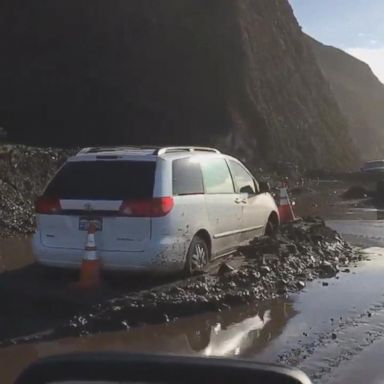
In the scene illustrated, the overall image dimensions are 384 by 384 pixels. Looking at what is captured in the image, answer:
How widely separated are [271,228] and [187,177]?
11.1 ft

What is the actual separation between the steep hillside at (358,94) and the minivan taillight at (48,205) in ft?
255

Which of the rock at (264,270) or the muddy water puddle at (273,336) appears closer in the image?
the muddy water puddle at (273,336)

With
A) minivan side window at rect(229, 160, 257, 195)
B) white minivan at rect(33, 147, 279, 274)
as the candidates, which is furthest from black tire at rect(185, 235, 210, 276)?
minivan side window at rect(229, 160, 257, 195)

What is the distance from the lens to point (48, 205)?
8.59m

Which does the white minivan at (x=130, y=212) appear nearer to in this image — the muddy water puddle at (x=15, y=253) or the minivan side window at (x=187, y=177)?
the minivan side window at (x=187, y=177)

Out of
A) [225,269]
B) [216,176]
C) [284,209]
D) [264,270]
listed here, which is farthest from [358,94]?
[225,269]

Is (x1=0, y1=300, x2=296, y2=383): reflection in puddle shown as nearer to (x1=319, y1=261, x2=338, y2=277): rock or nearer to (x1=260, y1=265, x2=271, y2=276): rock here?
(x1=260, y1=265, x2=271, y2=276): rock

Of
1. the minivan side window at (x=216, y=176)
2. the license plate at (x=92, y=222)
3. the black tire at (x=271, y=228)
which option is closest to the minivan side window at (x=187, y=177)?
the minivan side window at (x=216, y=176)

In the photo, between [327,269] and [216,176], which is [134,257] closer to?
[216,176]

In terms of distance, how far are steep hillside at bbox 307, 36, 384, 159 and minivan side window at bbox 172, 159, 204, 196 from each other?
251 ft

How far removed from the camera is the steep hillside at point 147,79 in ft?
131

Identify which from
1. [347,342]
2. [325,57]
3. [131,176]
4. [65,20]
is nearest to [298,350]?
[347,342]

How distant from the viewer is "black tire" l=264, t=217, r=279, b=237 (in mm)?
11875

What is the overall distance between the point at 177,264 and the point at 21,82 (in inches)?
1337
